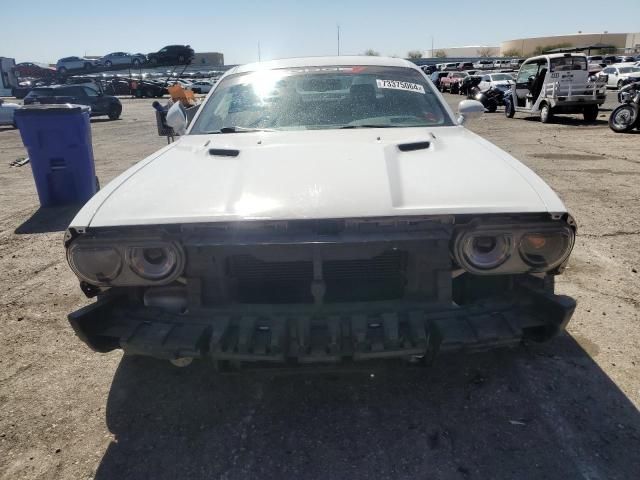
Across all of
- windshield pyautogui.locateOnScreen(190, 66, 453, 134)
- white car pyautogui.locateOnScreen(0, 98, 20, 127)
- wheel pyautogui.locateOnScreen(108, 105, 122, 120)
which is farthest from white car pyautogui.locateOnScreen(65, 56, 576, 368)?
wheel pyautogui.locateOnScreen(108, 105, 122, 120)

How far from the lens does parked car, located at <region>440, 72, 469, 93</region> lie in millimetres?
30922

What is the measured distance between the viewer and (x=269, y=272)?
7.29 feet

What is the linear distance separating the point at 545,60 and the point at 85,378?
15.5 meters

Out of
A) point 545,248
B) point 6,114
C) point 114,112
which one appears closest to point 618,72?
point 114,112

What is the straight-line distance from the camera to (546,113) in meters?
14.7

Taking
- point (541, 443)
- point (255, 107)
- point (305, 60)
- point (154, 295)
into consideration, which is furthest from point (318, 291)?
point (305, 60)

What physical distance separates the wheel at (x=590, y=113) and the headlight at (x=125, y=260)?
50.5 ft

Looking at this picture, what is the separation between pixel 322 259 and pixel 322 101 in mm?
1630

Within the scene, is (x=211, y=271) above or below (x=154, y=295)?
above

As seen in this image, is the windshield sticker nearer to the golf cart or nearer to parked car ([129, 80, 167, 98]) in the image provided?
the golf cart

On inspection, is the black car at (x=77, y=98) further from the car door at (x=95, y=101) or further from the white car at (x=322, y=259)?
the white car at (x=322, y=259)

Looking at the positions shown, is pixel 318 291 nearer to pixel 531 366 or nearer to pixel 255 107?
pixel 531 366

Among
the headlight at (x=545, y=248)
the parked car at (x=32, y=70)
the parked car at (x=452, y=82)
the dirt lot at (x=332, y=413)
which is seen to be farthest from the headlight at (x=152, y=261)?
the parked car at (x=32, y=70)

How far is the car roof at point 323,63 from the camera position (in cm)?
364
